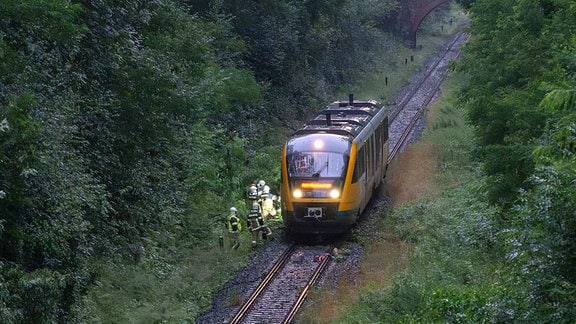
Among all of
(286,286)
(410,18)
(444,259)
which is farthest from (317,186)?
(410,18)

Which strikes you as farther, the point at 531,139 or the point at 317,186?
the point at 317,186

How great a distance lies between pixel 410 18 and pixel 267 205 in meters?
42.7

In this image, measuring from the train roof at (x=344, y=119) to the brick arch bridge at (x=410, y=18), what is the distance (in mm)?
37442

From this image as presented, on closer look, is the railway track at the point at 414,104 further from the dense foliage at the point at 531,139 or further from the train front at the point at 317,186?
the train front at the point at 317,186

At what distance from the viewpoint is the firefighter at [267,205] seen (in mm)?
21359

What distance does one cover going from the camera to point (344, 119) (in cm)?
2150

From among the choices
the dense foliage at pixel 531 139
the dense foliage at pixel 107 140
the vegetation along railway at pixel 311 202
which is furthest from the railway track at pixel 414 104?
the vegetation along railway at pixel 311 202

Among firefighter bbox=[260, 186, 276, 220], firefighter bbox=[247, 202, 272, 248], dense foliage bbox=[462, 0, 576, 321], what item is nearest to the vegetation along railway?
firefighter bbox=[247, 202, 272, 248]

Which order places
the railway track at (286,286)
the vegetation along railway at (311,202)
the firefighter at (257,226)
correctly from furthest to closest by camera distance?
1. the firefighter at (257,226)
2. the vegetation along railway at (311,202)
3. the railway track at (286,286)

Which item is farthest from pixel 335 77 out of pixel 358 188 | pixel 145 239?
pixel 145 239

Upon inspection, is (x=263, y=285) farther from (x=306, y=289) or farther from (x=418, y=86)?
(x=418, y=86)

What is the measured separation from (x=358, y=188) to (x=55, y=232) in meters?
9.27

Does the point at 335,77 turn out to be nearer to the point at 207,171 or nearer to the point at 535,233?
the point at 207,171

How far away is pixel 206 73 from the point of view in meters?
22.9
